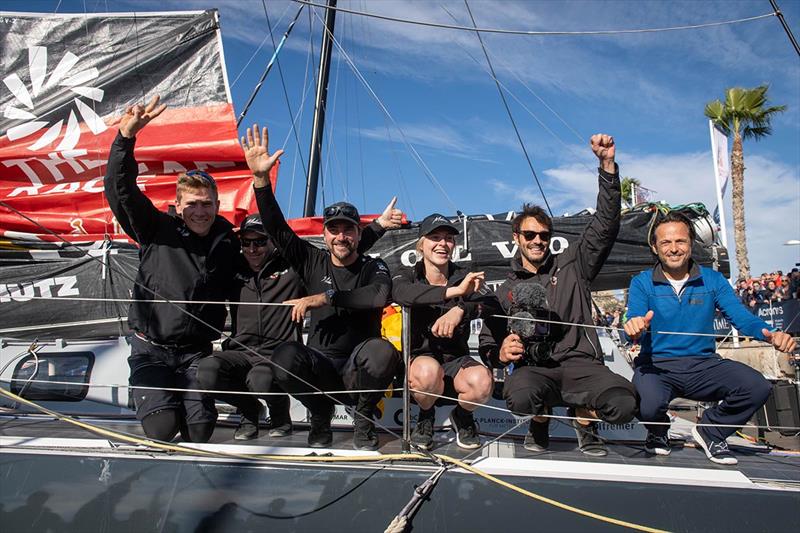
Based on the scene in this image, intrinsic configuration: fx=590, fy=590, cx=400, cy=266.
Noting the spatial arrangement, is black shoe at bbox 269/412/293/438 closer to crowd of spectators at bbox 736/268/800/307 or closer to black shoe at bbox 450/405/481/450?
black shoe at bbox 450/405/481/450

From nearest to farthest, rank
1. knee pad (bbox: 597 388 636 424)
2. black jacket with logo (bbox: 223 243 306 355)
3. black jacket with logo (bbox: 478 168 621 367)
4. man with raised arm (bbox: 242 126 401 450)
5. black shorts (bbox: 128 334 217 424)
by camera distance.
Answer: knee pad (bbox: 597 388 636 424) < man with raised arm (bbox: 242 126 401 450) < black shorts (bbox: 128 334 217 424) < black jacket with logo (bbox: 478 168 621 367) < black jacket with logo (bbox: 223 243 306 355)

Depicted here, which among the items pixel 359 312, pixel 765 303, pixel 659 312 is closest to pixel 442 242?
pixel 359 312

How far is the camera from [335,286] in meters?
3.48

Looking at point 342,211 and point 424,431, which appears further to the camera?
point 342,211

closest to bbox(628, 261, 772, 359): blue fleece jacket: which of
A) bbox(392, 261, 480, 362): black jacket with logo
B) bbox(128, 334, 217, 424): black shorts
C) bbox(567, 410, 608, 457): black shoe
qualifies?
bbox(567, 410, 608, 457): black shoe

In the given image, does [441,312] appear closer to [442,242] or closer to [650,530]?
[442,242]

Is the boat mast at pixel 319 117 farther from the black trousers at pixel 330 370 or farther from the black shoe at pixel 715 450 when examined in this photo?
the black shoe at pixel 715 450

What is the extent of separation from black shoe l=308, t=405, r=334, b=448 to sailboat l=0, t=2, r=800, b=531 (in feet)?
0.30

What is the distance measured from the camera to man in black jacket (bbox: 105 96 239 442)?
3.16m

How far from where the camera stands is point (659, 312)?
129 inches

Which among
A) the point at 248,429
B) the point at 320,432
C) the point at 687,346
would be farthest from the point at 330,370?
the point at 687,346

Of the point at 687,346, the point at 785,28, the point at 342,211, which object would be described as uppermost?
the point at 785,28

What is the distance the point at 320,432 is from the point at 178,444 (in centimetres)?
70

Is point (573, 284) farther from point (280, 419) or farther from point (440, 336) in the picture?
point (280, 419)
